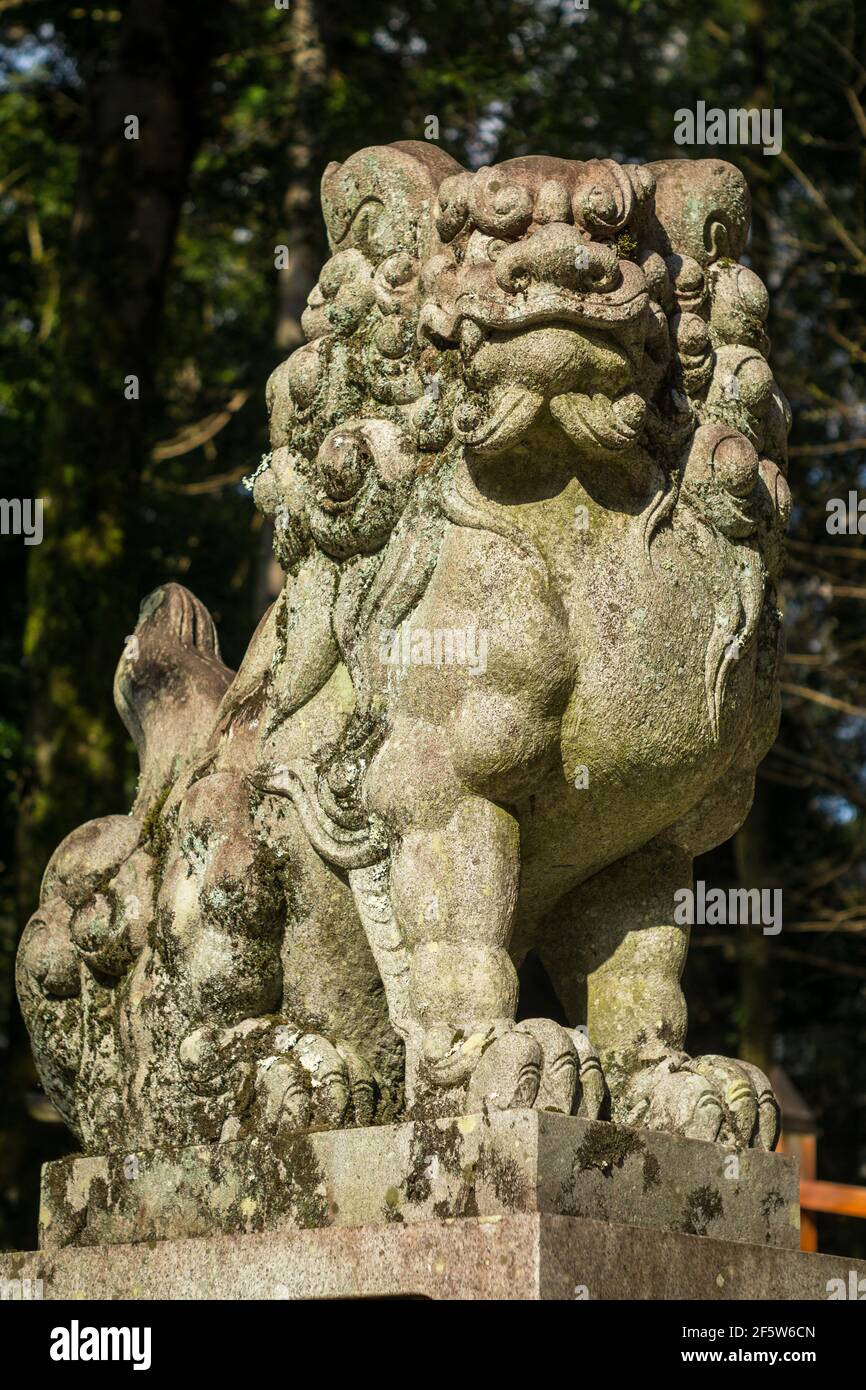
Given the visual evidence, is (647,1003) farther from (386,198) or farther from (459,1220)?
(386,198)

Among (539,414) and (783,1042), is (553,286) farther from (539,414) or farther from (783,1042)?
(783,1042)

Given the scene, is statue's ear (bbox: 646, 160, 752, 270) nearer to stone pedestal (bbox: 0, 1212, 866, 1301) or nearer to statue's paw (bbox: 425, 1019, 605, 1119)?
statue's paw (bbox: 425, 1019, 605, 1119)

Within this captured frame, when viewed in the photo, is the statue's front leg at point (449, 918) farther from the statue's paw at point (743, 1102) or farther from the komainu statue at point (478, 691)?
the statue's paw at point (743, 1102)

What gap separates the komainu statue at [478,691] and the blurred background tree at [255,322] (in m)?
5.55

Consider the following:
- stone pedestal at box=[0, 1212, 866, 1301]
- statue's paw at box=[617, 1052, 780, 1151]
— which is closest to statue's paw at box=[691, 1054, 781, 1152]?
statue's paw at box=[617, 1052, 780, 1151]

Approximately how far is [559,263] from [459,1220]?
6.32 ft

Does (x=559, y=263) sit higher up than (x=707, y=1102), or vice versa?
(x=559, y=263)

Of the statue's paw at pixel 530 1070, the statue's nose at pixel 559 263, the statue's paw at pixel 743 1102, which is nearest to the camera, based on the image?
the statue's paw at pixel 530 1070

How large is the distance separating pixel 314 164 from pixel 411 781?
1071 centimetres

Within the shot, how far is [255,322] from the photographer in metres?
18.3

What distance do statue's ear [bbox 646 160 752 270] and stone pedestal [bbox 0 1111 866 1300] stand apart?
2040 mm

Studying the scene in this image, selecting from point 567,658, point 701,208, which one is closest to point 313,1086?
point 567,658

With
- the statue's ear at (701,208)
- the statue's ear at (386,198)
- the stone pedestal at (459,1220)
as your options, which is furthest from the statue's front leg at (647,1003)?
the statue's ear at (386,198)

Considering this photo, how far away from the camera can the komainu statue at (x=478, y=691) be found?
3.99m
